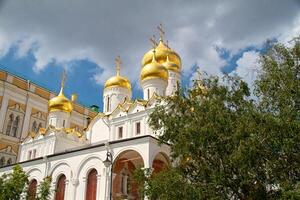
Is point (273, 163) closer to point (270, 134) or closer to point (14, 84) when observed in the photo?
point (270, 134)

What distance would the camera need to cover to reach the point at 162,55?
34.6m

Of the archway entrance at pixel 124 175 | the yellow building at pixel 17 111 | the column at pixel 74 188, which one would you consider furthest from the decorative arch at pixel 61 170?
the yellow building at pixel 17 111

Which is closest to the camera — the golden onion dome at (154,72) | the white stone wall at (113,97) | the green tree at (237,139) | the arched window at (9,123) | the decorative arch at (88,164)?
the green tree at (237,139)

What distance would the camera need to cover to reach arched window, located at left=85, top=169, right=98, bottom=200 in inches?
920

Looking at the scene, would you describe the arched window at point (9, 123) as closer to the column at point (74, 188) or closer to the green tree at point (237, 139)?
the column at point (74, 188)

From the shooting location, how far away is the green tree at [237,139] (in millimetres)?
13406

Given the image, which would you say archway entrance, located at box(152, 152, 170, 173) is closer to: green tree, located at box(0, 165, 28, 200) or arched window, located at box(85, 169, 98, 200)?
arched window, located at box(85, 169, 98, 200)

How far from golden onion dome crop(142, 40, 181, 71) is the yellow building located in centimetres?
1259

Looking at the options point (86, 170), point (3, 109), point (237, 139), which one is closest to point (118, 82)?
point (86, 170)

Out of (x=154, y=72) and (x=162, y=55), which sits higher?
(x=162, y=55)

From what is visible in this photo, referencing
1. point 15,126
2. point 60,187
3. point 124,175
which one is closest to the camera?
point 124,175

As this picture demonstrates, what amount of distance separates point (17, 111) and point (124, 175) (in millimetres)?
18412

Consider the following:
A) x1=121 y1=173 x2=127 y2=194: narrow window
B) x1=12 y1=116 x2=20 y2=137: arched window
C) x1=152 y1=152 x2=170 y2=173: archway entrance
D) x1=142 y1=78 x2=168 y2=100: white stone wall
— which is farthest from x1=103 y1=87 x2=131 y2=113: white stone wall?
x1=12 y1=116 x2=20 y2=137: arched window

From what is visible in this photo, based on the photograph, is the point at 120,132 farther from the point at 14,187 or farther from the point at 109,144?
the point at 14,187
